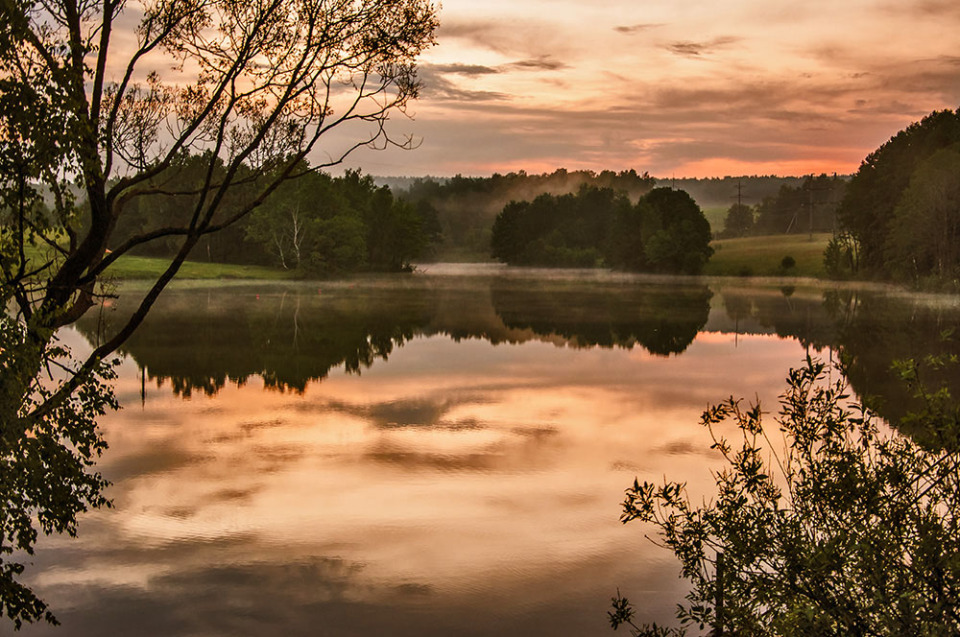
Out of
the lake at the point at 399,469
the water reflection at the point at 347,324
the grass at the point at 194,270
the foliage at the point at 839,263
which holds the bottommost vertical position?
the lake at the point at 399,469

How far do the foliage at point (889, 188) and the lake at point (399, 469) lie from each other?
47456 mm

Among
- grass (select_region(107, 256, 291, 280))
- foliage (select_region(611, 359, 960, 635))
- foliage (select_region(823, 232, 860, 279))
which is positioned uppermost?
foliage (select_region(823, 232, 860, 279))

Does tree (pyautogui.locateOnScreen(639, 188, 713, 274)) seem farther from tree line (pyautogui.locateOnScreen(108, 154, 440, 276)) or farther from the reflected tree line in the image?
the reflected tree line

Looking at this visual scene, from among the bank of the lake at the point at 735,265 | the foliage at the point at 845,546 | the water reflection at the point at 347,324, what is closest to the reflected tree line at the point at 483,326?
the water reflection at the point at 347,324

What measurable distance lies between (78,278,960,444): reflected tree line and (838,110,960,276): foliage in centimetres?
1067

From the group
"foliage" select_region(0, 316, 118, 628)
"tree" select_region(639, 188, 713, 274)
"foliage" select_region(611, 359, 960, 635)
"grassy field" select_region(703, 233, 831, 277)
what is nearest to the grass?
"tree" select_region(639, 188, 713, 274)

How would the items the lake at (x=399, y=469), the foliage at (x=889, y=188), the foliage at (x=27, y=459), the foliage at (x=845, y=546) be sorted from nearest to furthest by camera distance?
1. the foliage at (x=845, y=546)
2. the foliage at (x=27, y=459)
3. the lake at (x=399, y=469)
4. the foliage at (x=889, y=188)

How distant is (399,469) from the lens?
978 inches

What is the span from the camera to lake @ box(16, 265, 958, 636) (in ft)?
51.8

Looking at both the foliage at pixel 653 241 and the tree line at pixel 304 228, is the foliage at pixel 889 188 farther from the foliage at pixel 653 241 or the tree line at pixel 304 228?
the tree line at pixel 304 228

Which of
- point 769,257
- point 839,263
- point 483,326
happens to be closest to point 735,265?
point 769,257

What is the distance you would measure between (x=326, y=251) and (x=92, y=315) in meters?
64.1

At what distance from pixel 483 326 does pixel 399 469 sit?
39.8m

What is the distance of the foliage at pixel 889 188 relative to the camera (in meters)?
103
